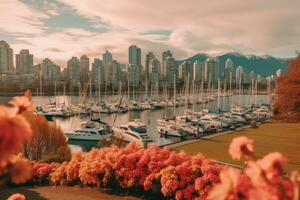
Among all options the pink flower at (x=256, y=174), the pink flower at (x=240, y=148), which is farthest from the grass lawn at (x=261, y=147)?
the pink flower at (x=256, y=174)

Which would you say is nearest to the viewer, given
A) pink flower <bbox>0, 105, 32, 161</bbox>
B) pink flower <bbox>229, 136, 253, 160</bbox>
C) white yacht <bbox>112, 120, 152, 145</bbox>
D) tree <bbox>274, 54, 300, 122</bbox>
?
pink flower <bbox>0, 105, 32, 161</bbox>

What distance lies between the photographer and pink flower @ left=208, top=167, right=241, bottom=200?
1465 millimetres

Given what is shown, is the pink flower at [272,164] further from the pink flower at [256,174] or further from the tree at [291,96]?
the tree at [291,96]

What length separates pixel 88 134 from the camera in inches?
1811

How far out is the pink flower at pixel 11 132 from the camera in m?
1.18

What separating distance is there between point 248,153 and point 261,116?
6684 cm

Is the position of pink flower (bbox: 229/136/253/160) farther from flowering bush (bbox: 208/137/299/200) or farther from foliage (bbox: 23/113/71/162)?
foliage (bbox: 23/113/71/162)

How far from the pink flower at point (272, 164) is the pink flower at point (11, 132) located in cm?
85

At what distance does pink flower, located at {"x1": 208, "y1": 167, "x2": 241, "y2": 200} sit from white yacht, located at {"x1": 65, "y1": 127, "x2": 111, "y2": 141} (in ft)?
146

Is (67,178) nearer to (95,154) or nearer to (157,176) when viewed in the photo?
(95,154)

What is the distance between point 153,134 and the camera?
178ft

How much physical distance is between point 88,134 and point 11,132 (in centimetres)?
4542

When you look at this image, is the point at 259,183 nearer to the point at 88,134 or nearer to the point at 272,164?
the point at 272,164

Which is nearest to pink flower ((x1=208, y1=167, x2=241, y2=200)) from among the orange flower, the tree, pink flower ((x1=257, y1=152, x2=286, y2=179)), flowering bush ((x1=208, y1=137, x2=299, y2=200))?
flowering bush ((x1=208, y1=137, x2=299, y2=200))
